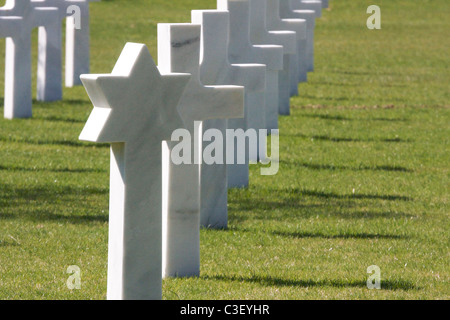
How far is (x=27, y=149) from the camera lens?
41.6ft

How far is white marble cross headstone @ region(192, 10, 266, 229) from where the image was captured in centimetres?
797

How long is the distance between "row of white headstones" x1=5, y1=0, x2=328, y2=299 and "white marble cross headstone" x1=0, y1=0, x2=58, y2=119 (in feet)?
18.0

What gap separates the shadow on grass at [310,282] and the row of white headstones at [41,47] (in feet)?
26.7

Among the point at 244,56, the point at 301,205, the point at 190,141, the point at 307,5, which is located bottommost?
the point at 301,205

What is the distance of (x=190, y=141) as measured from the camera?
6.76 metres

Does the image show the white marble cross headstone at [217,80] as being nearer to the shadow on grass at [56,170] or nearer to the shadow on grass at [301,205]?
the shadow on grass at [301,205]

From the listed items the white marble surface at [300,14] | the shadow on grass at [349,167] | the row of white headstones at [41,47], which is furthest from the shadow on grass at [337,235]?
the white marble surface at [300,14]

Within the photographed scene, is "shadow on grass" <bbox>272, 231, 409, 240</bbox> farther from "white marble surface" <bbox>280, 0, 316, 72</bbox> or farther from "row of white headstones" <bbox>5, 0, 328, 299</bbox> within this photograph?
"white marble surface" <bbox>280, 0, 316, 72</bbox>

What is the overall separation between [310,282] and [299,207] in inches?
108

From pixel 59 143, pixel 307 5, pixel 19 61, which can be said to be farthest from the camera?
pixel 307 5

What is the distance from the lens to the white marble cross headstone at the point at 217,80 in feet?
26.1

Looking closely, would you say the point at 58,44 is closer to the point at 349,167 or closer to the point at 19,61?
the point at 19,61

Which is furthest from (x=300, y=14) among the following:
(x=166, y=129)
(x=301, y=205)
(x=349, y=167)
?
(x=166, y=129)
